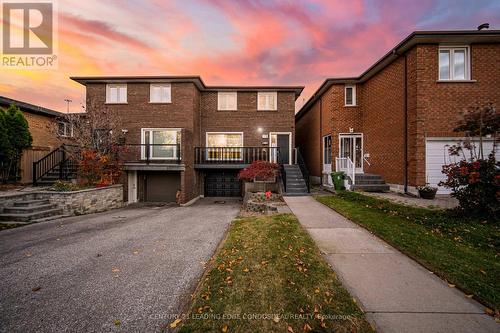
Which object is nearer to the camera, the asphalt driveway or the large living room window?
the asphalt driveway

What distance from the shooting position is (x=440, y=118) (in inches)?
398

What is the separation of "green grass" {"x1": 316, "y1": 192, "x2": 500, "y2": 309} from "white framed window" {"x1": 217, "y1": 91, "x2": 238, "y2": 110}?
1141cm

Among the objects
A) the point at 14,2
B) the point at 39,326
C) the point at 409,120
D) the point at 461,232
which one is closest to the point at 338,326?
the point at 39,326

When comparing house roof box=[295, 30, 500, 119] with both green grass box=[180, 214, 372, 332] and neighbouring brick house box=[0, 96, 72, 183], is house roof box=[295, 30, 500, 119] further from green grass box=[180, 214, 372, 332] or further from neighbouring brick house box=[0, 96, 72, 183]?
neighbouring brick house box=[0, 96, 72, 183]

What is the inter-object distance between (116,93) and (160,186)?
25.4 feet

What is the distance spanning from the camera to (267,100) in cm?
1612

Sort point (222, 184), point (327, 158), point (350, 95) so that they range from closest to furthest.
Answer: point (350, 95) < point (327, 158) < point (222, 184)

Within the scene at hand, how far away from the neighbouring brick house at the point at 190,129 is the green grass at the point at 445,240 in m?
8.00

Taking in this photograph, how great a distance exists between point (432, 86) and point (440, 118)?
1.68m

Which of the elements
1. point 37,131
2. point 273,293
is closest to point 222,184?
point 273,293

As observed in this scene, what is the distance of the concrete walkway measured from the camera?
7.50 ft

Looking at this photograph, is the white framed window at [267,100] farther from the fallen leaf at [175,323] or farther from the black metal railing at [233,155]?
the fallen leaf at [175,323]

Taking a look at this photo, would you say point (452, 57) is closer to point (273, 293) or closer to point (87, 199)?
point (273, 293)

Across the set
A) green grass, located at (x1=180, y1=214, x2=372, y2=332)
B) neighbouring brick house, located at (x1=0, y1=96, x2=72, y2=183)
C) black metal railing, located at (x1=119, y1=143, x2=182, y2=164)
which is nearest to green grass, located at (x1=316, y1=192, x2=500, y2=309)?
green grass, located at (x1=180, y1=214, x2=372, y2=332)
